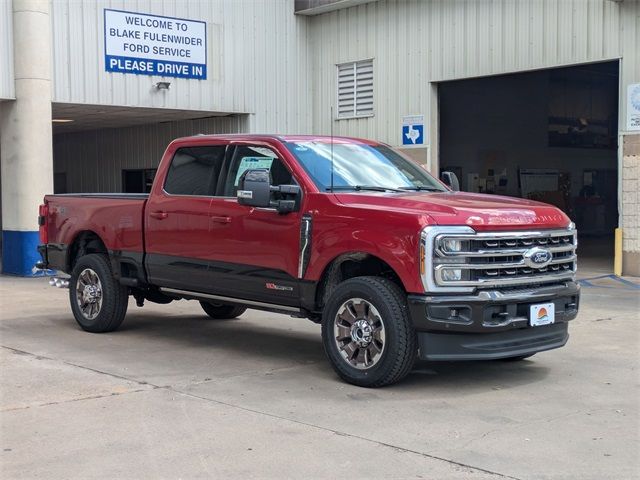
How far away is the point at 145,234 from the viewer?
8.79 m

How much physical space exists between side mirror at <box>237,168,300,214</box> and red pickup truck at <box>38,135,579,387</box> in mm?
12

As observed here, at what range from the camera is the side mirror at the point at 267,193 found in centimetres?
729

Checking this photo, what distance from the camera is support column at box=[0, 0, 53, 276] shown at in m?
15.2

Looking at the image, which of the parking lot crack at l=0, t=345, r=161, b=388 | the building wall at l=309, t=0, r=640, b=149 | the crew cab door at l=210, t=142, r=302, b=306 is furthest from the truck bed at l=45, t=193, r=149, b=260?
the building wall at l=309, t=0, r=640, b=149

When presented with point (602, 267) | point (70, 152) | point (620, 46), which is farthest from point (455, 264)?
point (70, 152)

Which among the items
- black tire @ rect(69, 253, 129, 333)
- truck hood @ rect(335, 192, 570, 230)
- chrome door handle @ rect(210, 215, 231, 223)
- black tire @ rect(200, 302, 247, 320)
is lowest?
black tire @ rect(200, 302, 247, 320)

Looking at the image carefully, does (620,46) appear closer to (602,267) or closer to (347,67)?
(602,267)

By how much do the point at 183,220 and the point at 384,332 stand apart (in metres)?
2.72

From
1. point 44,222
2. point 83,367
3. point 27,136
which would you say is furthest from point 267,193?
point 27,136

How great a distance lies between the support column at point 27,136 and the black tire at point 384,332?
33.5 ft

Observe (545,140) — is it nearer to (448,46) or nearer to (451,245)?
(448,46)

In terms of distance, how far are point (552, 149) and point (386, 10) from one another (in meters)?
11.3

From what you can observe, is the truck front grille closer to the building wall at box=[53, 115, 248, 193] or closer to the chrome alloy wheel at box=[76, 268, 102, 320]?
the chrome alloy wheel at box=[76, 268, 102, 320]

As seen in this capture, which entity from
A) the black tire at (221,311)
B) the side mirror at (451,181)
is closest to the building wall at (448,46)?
the side mirror at (451,181)
